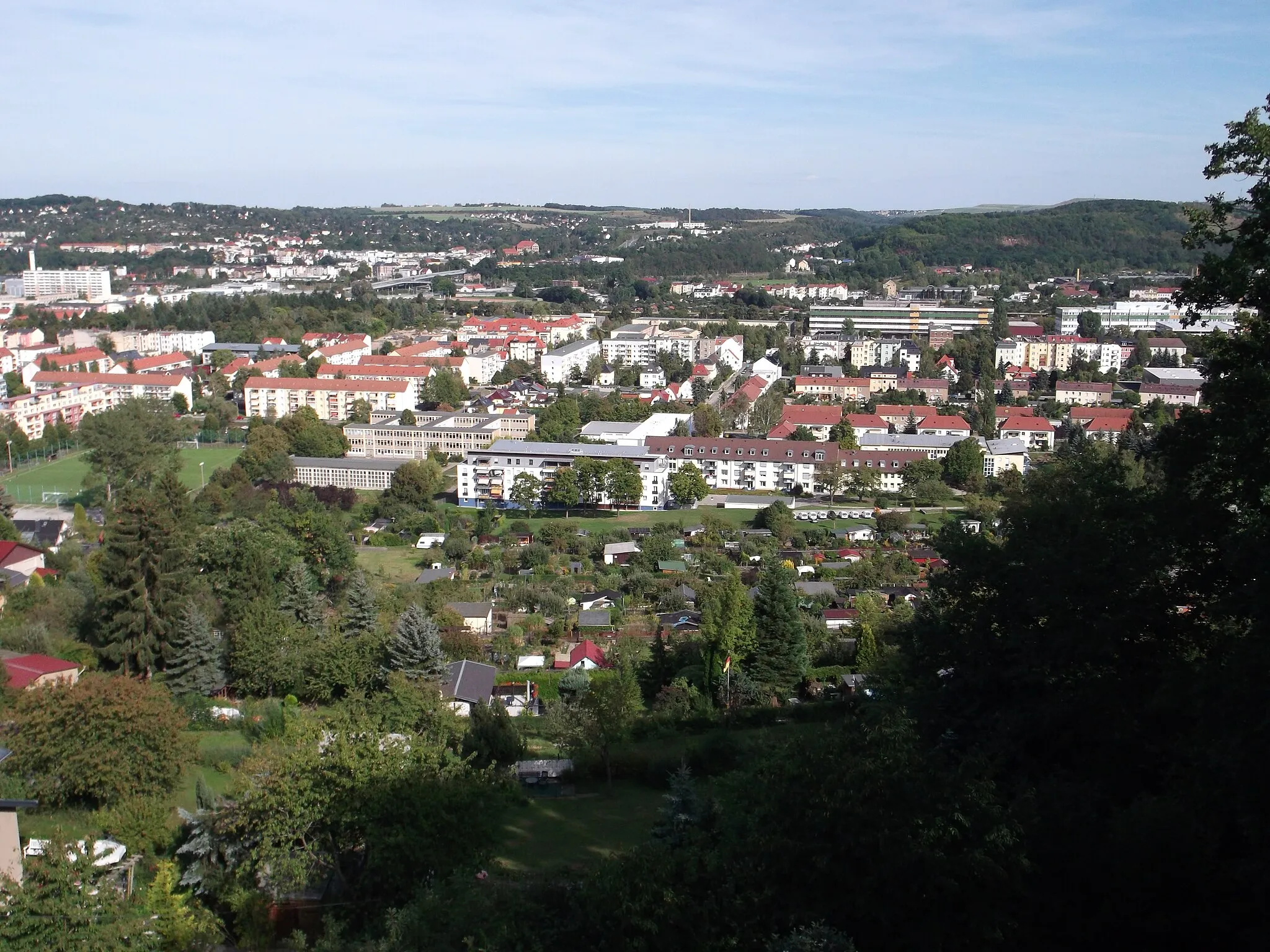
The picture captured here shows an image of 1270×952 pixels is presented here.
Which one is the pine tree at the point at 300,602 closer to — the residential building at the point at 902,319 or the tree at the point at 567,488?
the tree at the point at 567,488

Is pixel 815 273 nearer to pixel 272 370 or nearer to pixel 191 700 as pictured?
pixel 272 370

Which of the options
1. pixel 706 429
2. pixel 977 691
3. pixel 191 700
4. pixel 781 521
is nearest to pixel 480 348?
pixel 706 429

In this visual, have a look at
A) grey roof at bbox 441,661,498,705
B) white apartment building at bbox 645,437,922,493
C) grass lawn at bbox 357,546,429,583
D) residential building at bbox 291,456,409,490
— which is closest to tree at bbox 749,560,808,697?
grey roof at bbox 441,661,498,705

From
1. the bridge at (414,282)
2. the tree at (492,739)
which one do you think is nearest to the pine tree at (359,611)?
the tree at (492,739)

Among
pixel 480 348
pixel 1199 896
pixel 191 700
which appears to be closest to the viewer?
pixel 1199 896

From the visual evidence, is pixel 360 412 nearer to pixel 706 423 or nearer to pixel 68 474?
pixel 68 474

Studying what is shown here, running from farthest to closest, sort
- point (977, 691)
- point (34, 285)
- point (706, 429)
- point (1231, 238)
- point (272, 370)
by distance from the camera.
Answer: point (34, 285)
point (272, 370)
point (706, 429)
point (977, 691)
point (1231, 238)
